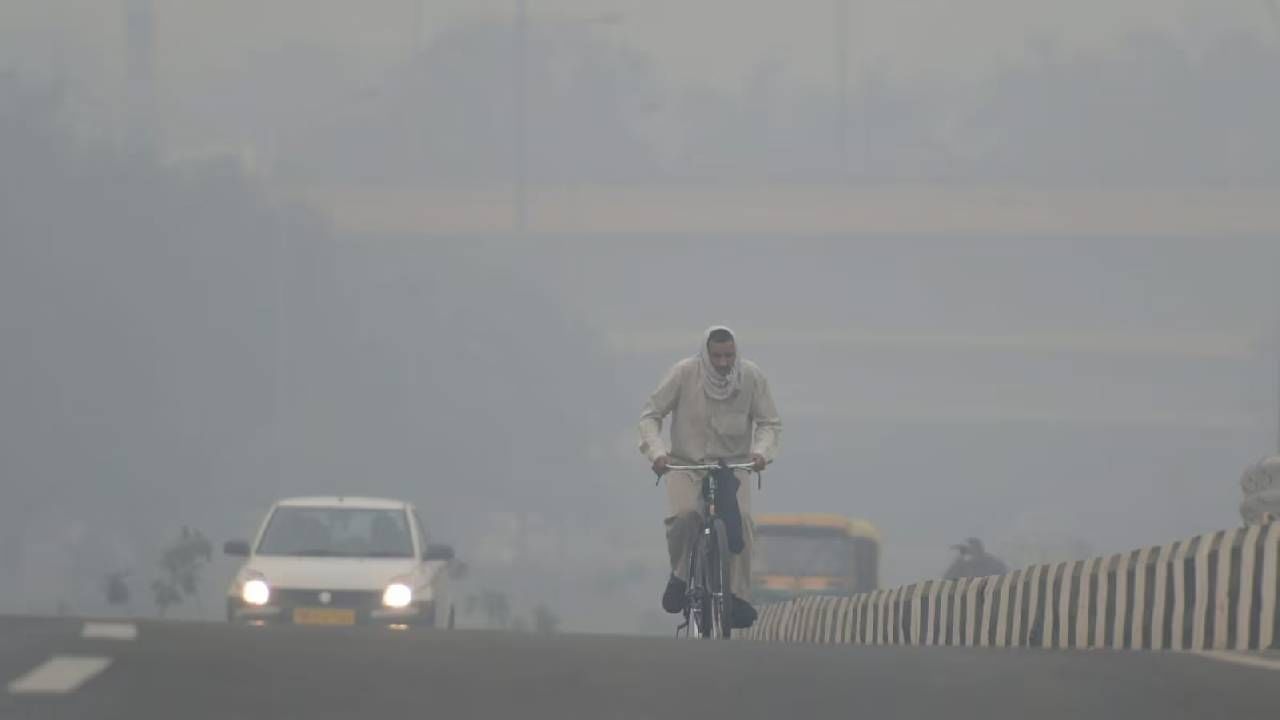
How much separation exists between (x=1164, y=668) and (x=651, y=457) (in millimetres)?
5370

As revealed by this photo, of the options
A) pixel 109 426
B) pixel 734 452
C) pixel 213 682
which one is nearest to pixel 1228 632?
pixel 734 452

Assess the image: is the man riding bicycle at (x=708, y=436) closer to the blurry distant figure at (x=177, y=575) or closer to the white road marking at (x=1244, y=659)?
the white road marking at (x=1244, y=659)

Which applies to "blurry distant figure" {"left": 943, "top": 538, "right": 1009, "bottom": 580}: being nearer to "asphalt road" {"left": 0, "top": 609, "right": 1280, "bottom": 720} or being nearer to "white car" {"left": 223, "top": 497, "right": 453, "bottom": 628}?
"white car" {"left": 223, "top": 497, "right": 453, "bottom": 628}

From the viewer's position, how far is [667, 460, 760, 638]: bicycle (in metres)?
11.8

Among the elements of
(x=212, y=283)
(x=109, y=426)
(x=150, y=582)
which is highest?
(x=212, y=283)

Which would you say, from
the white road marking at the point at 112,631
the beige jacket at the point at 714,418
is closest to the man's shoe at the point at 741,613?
the beige jacket at the point at 714,418

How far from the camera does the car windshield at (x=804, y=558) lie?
125ft

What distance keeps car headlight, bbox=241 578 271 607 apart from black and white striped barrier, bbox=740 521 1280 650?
5629 millimetres

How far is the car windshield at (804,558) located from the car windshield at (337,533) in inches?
715

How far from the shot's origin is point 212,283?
199875 millimetres

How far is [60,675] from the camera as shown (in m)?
5.82

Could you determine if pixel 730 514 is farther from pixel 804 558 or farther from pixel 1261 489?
pixel 804 558

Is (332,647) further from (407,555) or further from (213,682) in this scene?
(407,555)

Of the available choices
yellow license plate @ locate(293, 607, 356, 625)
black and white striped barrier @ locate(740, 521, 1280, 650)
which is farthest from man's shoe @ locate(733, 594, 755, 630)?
yellow license plate @ locate(293, 607, 356, 625)
